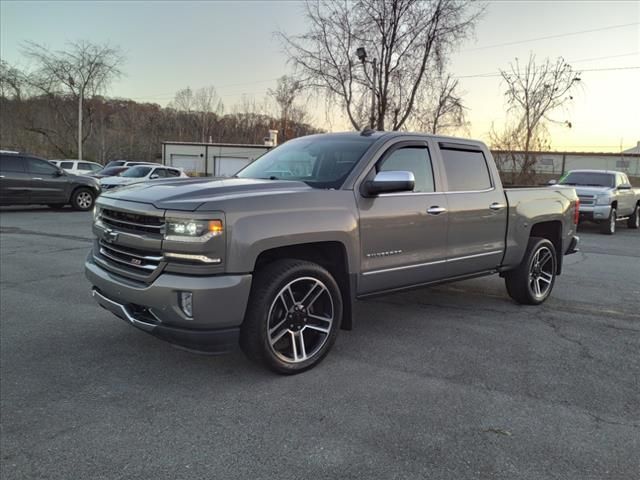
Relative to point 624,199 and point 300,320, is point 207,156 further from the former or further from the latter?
point 300,320

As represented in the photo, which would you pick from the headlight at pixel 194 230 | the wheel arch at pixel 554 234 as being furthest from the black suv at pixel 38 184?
the wheel arch at pixel 554 234

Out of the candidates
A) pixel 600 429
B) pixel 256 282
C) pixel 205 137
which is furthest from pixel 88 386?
pixel 205 137

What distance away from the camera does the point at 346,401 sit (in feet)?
11.1

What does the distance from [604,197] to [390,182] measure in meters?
13.1

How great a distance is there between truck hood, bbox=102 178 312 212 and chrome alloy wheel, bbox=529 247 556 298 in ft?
11.2

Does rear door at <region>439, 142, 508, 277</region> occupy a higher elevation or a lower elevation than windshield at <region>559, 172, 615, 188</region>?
lower

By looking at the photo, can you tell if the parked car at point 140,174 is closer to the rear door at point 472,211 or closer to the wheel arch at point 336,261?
the rear door at point 472,211

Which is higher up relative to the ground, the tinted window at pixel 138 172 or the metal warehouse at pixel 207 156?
the metal warehouse at pixel 207 156

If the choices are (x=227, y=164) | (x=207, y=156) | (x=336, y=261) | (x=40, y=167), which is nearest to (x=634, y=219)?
(x=336, y=261)

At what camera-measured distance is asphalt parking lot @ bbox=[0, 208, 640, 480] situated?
8.75 ft

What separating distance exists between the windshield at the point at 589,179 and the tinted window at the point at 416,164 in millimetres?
12701

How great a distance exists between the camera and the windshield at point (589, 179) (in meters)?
15.4

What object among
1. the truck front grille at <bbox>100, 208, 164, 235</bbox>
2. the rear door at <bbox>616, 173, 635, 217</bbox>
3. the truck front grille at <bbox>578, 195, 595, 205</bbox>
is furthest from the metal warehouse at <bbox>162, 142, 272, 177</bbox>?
the truck front grille at <bbox>100, 208, 164, 235</bbox>

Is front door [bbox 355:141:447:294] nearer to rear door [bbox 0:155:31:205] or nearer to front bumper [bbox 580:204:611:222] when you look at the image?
front bumper [bbox 580:204:611:222]
